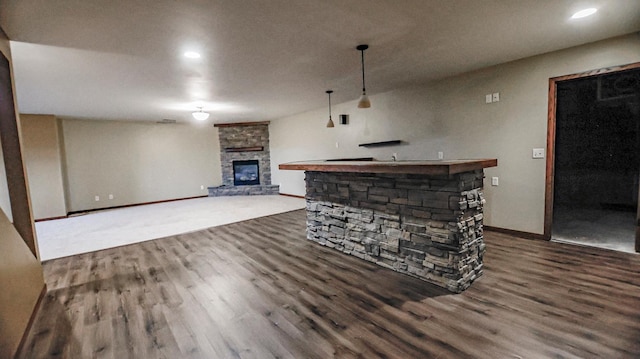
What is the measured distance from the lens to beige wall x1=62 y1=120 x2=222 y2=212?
22.5 feet

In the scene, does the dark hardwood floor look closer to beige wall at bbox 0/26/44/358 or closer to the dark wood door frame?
beige wall at bbox 0/26/44/358

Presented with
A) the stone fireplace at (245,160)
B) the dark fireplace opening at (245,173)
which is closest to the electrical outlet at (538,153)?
the stone fireplace at (245,160)

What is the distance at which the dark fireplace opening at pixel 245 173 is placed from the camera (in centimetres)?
904

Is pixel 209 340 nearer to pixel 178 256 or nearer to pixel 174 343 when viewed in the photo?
pixel 174 343

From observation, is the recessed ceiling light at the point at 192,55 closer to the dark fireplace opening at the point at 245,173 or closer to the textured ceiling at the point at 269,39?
the textured ceiling at the point at 269,39

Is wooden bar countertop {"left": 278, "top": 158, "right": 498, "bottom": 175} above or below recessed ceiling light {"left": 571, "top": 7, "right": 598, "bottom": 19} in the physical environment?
below

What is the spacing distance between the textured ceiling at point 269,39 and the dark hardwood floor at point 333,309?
232 cm

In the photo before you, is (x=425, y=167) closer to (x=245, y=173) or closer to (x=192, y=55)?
(x=192, y=55)

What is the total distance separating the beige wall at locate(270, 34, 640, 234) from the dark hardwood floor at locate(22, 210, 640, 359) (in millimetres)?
734

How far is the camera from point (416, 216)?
2582mm

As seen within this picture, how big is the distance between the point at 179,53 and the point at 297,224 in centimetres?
304

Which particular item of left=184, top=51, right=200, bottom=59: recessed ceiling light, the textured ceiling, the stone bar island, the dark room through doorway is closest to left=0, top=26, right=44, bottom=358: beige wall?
the textured ceiling

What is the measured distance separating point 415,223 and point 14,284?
10.4ft

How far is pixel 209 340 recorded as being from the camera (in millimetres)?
1865
